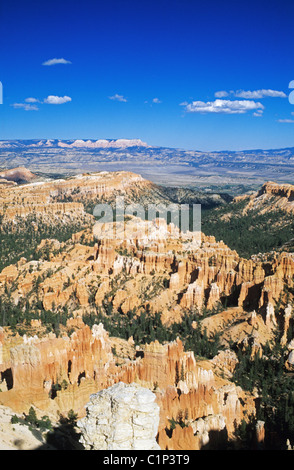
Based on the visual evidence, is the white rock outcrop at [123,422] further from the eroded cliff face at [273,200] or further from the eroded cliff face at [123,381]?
the eroded cliff face at [273,200]

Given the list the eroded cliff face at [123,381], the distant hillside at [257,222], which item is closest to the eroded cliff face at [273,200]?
the distant hillside at [257,222]

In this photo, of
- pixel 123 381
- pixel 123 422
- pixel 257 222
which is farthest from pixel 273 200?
pixel 123 422

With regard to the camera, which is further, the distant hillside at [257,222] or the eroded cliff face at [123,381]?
the distant hillside at [257,222]

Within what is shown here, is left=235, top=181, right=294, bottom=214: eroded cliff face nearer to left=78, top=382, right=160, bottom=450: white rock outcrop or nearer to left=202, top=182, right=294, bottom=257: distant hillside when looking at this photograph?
left=202, top=182, right=294, bottom=257: distant hillside

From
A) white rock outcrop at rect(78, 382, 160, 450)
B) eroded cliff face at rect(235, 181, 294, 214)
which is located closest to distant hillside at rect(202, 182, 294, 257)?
eroded cliff face at rect(235, 181, 294, 214)

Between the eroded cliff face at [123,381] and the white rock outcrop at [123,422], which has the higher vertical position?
the white rock outcrop at [123,422]
